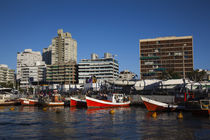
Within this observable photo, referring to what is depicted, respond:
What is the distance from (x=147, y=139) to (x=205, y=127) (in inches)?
365

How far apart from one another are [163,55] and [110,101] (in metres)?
110

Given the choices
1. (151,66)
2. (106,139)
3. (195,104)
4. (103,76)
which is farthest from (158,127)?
(103,76)

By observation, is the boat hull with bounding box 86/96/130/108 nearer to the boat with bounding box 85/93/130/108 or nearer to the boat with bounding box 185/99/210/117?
the boat with bounding box 85/93/130/108

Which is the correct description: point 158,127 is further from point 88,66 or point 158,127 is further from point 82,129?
point 88,66

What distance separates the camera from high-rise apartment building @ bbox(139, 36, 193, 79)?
15188 cm

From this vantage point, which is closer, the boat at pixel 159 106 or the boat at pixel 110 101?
the boat at pixel 159 106

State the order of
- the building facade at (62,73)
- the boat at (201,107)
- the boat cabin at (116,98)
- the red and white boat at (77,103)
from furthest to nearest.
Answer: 1. the building facade at (62,73)
2. the red and white boat at (77,103)
3. the boat cabin at (116,98)
4. the boat at (201,107)

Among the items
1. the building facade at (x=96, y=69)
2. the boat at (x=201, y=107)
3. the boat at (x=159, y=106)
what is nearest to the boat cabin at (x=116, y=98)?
the boat at (x=159, y=106)

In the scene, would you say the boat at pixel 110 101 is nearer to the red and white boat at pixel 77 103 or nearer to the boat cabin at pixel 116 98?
the boat cabin at pixel 116 98

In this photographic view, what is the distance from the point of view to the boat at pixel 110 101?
5275 cm

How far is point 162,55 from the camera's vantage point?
157 meters

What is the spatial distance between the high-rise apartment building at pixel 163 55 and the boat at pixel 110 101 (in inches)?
3938

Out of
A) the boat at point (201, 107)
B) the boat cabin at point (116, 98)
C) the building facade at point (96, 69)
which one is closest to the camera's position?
the boat at point (201, 107)

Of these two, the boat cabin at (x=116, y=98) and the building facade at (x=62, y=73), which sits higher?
the building facade at (x=62, y=73)
